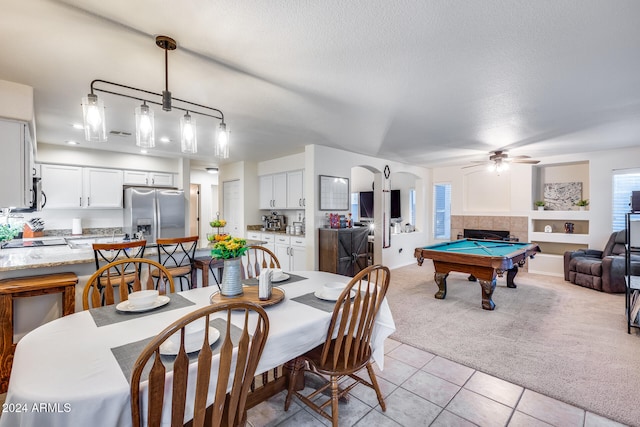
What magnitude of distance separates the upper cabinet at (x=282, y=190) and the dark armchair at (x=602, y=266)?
16.0 feet

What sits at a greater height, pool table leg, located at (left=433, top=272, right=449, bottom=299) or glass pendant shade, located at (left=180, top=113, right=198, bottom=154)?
glass pendant shade, located at (left=180, top=113, right=198, bottom=154)

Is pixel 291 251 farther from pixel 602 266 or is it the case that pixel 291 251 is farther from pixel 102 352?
pixel 602 266

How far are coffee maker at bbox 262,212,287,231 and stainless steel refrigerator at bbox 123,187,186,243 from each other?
1658mm

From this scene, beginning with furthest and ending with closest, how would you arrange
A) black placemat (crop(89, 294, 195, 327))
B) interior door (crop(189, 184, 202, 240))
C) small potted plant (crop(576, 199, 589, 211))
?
interior door (crop(189, 184, 202, 240))
small potted plant (crop(576, 199, 589, 211))
black placemat (crop(89, 294, 195, 327))

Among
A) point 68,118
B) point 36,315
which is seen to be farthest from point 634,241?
point 68,118

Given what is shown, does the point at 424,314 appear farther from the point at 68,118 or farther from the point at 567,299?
the point at 68,118

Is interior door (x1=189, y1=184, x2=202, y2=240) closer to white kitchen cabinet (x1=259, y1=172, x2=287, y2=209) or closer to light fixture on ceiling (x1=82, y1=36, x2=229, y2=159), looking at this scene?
white kitchen cabinet (x1=259, y1=172, x2=287, y2=209)

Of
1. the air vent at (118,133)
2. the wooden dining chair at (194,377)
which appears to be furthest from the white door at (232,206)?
the wooden dining chair at (194,377)

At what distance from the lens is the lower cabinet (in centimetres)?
467

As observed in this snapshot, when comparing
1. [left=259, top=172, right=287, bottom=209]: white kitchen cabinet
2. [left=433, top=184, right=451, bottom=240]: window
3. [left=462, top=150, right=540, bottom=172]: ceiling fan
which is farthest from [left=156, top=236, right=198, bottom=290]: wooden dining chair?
[left=433, top=184, right=451, bottom=240]: window

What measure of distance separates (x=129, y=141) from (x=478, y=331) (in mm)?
5423

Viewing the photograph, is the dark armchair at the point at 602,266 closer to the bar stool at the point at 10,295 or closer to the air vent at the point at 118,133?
the bar stool at the point at 10,295

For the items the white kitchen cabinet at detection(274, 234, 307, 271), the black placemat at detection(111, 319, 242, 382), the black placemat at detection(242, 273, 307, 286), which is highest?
the black placemat at detection(242, 273, 307, 286)

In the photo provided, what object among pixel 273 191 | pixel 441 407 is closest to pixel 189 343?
pixel 441 407
